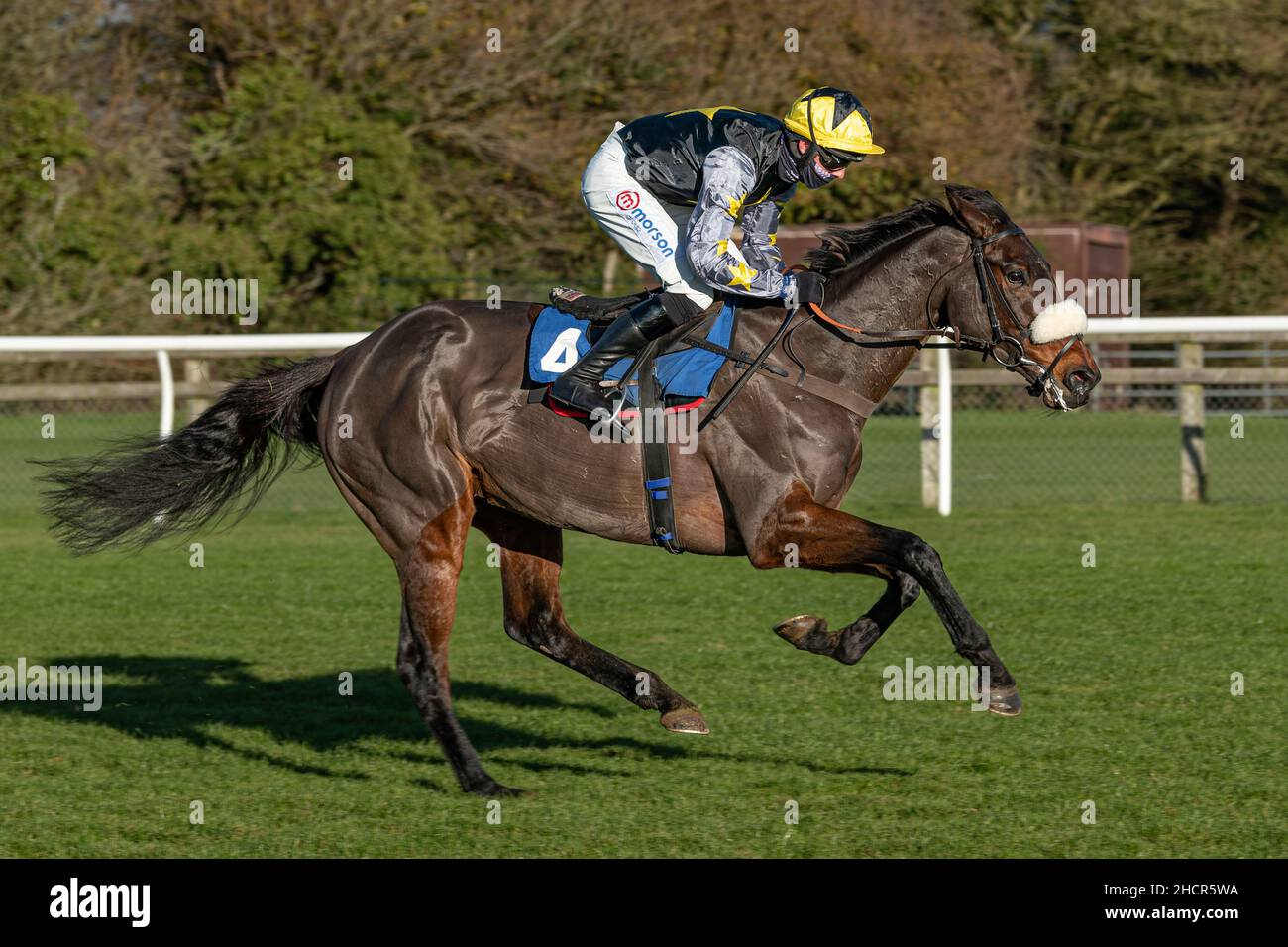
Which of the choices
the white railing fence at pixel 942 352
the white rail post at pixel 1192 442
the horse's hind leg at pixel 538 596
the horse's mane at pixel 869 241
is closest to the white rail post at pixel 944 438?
the white railing fence at pixel 942 352

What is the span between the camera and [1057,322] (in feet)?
17.2

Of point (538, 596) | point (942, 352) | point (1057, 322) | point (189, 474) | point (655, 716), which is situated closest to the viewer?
point (1057, 322)

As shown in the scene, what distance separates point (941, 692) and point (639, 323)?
2082 millimetres

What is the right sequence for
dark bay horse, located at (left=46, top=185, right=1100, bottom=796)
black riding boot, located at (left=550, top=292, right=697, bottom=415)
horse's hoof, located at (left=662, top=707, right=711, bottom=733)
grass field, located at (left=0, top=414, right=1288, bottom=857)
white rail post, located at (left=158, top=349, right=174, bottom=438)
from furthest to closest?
white rail post, located at (left=158, top=349, right=174, bottom=438), horse's hoof, located at (left=662, top=707, right=711, bottom=733), black riding boot, located at (left=550, top=292, right=697, bottom=415), dark bay horse, located at (left=46, top=185, right=1100, bottom=796), grass field, located at (left=0, top=414, right=1288, bottom=857)

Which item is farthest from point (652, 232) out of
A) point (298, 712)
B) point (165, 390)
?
point (165, 390)

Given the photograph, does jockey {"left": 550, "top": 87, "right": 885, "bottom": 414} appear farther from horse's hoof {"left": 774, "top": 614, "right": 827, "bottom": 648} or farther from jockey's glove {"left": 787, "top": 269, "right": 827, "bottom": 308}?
horse's hoof {"left": 774, "top": 614, "right": 827, "bottom": 648}

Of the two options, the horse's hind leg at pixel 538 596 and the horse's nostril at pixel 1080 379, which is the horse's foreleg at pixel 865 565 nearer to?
the horse's nostril at pixel 1080 379

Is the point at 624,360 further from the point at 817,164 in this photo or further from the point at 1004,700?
the point at 1004,700

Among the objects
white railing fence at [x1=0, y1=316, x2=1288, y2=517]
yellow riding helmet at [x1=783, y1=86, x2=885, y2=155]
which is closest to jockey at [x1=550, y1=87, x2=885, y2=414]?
yellow riding helmet at [x1=783, y1=86, x2=885, y2=155]

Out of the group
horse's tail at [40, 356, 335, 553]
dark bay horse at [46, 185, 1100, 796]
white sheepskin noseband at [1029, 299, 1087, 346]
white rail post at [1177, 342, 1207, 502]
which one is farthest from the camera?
white rail post at [1177, 342, 1207, 502]

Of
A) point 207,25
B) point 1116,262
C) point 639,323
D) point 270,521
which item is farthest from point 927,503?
point 207,25

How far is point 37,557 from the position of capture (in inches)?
429

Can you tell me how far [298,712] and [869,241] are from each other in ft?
9.38

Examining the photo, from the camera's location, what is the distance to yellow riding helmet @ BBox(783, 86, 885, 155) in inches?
212
